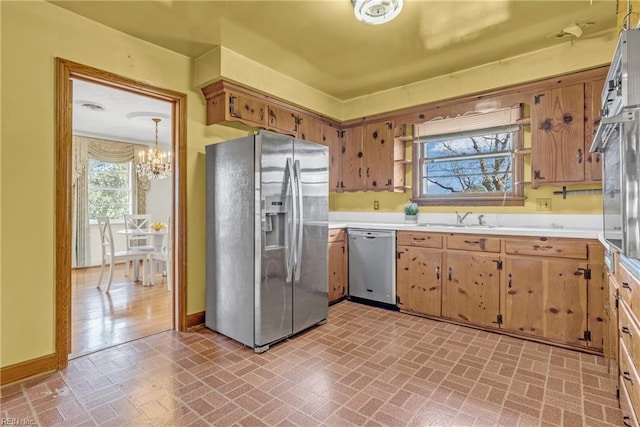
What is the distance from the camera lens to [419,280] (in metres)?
3.34

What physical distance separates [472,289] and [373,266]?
3.41 feet

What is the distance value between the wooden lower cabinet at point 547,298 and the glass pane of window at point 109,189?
21.8ft

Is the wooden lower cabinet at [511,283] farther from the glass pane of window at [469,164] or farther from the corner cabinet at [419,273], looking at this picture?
the glass pane of window at [469,164]

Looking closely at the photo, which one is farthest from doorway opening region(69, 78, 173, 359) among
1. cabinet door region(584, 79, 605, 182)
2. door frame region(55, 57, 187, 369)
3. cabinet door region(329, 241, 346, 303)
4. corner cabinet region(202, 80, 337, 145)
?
cabinet door region(584, 79, 605, 182)

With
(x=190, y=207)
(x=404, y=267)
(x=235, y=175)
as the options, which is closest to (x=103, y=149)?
(x=190, y=207)

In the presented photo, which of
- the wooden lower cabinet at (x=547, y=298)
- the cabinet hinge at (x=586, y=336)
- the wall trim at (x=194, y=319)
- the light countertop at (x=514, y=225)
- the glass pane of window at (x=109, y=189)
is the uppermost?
the glass pane of window at (x=109, y=189)

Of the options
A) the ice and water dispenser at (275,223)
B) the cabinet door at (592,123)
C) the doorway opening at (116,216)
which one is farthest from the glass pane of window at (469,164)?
the doorway opening at (116,216)

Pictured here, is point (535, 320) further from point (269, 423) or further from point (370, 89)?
point (370, 89)

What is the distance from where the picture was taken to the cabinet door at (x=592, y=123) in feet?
8.96

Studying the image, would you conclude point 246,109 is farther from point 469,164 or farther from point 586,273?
point 586,273

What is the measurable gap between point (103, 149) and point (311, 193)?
5.03 metres

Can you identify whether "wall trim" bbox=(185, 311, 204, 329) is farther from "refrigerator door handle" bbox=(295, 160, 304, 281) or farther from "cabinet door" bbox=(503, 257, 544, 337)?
"cabinet door" bbox=(503, 257, 544, 337)

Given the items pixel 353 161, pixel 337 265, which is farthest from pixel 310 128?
pixel 337 265

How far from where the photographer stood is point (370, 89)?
13.0ft
